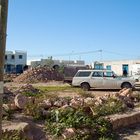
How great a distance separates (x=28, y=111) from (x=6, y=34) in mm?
5669

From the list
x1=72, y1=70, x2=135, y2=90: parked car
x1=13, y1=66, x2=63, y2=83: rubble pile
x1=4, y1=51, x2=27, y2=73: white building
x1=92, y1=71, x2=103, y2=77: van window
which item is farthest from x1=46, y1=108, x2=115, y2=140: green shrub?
x1=4, y1=51, x2=27, y2=73: white building

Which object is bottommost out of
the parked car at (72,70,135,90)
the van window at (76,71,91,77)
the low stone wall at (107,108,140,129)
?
the low stone wall at (107,108,140,129)

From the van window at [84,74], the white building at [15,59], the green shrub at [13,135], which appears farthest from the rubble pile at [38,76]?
the white building at [15,59]

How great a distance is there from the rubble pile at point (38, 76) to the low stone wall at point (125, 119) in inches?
1128

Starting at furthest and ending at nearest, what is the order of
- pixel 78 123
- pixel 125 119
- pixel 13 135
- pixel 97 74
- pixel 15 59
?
pixel 15 59, pixel 97 74, pixel 125 119, pixel 78 123, pixel 13 135

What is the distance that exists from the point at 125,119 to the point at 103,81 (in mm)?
15262

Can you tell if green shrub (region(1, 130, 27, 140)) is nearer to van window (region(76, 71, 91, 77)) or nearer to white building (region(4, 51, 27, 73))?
van window (region(76, 71, 91, 77))

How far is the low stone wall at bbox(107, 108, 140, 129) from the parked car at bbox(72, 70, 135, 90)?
1415 cm

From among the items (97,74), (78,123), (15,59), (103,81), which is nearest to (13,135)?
(78,123)

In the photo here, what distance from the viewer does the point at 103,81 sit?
84.6 ft

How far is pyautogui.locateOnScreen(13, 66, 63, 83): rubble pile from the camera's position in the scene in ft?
131

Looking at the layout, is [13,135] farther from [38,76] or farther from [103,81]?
[38,76]

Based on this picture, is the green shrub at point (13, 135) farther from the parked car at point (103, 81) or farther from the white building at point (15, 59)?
the white building at point (15, 59)

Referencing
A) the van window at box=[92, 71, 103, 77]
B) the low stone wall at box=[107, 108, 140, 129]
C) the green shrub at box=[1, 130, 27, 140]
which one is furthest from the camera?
the van window at box=[92, 71, 103, 77]
